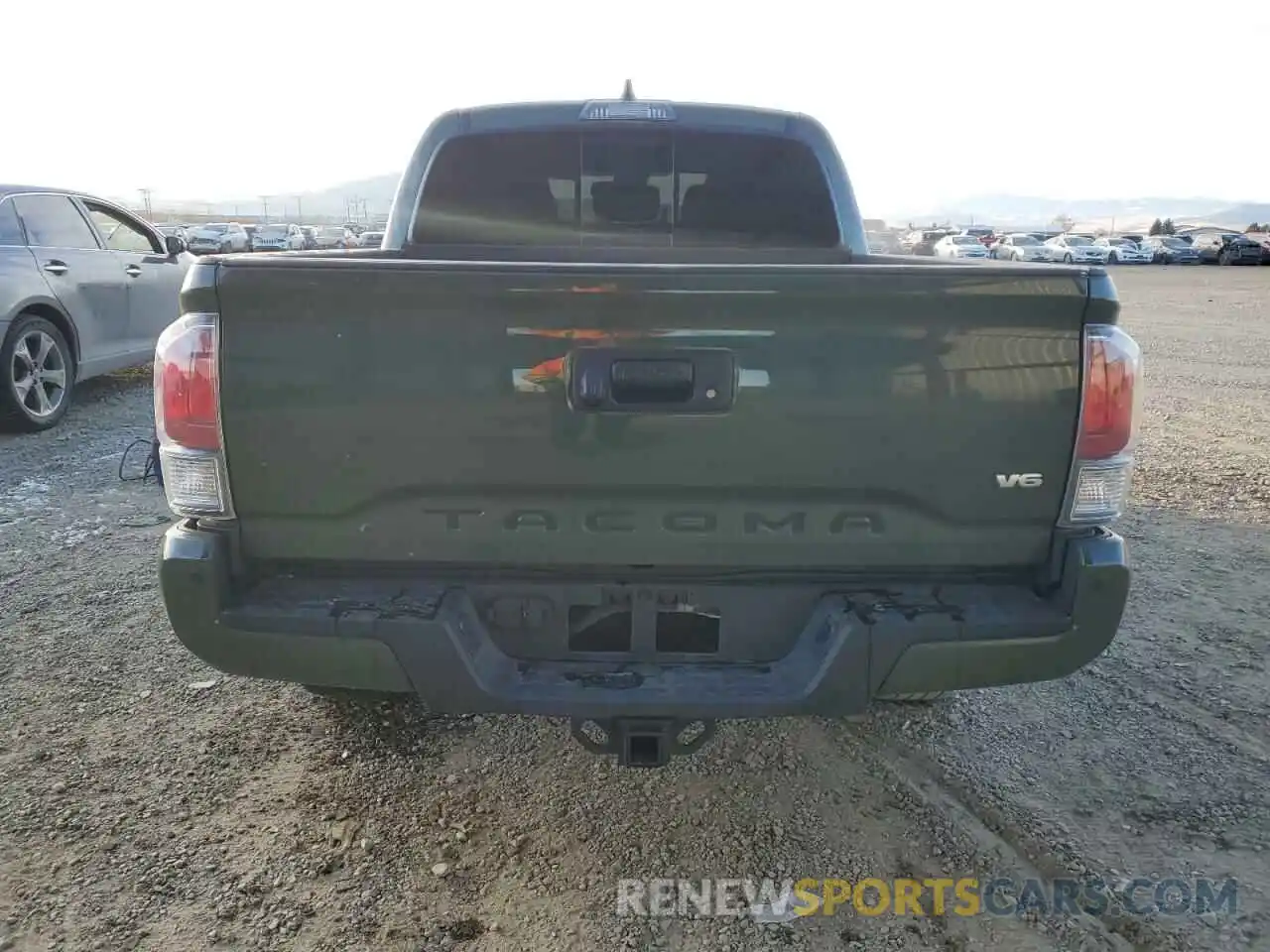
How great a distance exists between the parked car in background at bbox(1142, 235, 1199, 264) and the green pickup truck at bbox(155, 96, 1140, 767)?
54.5m

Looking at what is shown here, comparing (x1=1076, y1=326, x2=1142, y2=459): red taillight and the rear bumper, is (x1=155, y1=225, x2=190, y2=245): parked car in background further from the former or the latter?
(x1=1076, y1=326, x2=1142, y2=459): red taillight

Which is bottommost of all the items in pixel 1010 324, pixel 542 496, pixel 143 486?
pixel 143 486

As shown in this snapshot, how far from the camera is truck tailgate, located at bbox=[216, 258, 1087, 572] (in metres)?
2.13

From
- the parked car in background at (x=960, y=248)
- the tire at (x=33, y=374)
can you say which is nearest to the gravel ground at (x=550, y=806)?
the tire at (x=33, y=374)

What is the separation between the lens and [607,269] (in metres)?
2.12

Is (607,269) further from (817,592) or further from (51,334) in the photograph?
(51,334)

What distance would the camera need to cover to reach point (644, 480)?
87.5 inches

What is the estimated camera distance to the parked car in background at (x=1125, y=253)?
159 feet

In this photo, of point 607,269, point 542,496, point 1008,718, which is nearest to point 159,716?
point 542,496

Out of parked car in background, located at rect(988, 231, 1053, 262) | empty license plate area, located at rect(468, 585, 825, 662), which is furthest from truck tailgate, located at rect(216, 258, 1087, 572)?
parked car in background, located at rect(988, 231, 1053, 262)

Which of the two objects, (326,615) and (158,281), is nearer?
(326,615)

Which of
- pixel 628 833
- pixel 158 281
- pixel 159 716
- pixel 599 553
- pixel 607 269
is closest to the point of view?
pixel 607 269

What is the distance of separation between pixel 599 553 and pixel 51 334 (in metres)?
7.00

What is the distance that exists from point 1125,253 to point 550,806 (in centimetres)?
5520
